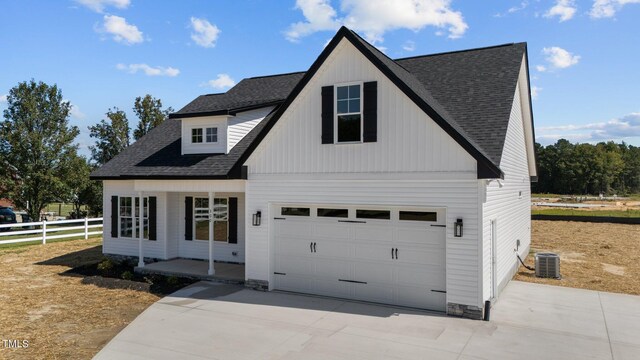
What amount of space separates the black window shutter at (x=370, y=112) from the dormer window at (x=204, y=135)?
7.00 metres

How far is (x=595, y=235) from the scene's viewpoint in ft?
78.6

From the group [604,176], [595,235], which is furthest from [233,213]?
[604,176]

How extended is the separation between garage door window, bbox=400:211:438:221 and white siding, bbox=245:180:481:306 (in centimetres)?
28

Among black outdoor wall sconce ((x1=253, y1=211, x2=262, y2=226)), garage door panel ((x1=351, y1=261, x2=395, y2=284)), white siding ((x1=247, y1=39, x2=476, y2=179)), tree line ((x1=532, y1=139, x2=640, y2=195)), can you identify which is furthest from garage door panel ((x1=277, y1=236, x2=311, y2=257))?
tree line ((x1=532, y1=139, x2=640, y2=195))

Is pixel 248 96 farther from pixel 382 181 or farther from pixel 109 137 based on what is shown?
pixel 109 137

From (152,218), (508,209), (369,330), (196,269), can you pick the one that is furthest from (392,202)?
(152,218)

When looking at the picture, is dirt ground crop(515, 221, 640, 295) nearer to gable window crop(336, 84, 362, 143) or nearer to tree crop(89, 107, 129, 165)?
gable window crop(336, 84, 362, 143)

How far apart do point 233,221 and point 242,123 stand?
12.3ft

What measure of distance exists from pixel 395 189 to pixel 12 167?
29729mm

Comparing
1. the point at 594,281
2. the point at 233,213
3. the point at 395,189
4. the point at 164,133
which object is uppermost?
the point at 164,133

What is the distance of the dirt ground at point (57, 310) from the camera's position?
25.1 ft

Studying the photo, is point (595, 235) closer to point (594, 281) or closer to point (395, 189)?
point (594, 281)

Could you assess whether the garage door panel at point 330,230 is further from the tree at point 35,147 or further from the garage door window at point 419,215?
the tree at point 35,147

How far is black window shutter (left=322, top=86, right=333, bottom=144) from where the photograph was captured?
10.7 meters
